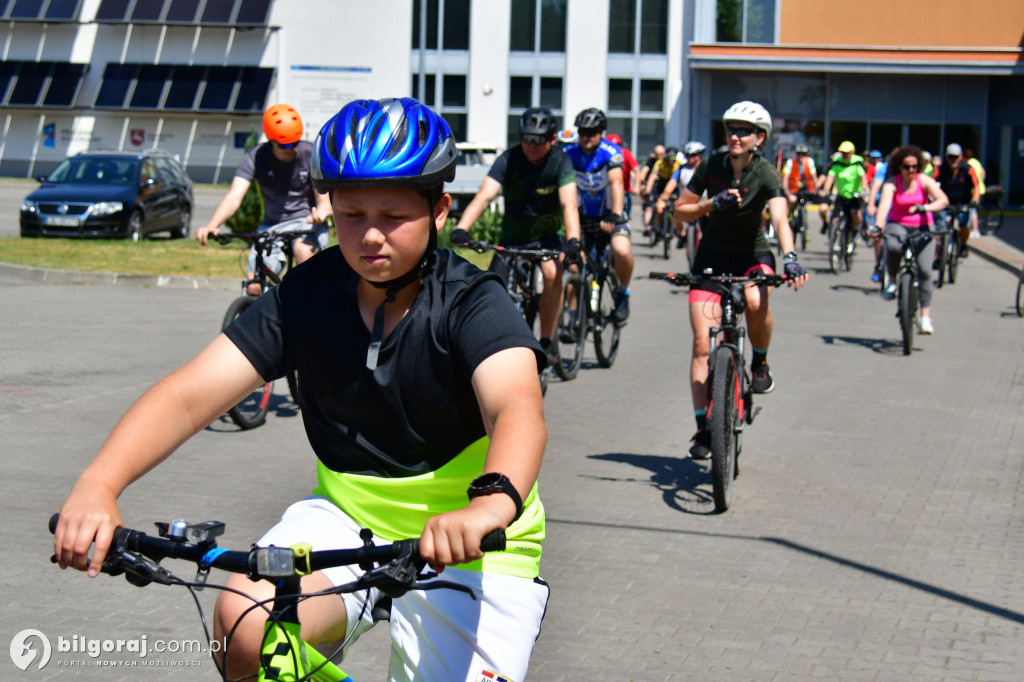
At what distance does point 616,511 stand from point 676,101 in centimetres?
4268

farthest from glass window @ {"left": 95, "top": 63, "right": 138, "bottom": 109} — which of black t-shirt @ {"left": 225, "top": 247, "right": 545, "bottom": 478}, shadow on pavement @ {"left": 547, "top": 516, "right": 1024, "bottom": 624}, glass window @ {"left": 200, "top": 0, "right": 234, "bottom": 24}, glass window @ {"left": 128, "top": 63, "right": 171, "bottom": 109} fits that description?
black t-shirt @ {"left": 225, "top": 247, "right": 545, "bottom": 478}

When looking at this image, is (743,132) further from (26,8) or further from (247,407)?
(26,8)

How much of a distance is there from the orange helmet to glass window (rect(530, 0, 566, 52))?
131ft

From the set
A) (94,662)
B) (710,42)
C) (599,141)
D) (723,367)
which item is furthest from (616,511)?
(710,42)

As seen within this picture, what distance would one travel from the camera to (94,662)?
4.33 meters

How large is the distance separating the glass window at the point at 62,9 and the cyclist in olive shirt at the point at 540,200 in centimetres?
4415

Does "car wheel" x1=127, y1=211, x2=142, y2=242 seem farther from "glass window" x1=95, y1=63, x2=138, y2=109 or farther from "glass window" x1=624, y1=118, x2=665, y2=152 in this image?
"glass window" x1=95, y1=63, x2=138, y2=109

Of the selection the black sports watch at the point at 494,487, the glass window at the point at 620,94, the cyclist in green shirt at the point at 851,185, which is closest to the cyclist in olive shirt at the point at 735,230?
the black sports watch at the point at 494,487

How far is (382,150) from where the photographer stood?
2.54 meters

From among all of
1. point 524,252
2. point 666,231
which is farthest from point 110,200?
point 524,252

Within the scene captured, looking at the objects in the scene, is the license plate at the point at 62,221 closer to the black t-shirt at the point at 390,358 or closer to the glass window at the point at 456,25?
the black t-shirt at the point at 390,358

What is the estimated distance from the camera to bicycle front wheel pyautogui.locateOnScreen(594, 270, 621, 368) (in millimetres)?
10797

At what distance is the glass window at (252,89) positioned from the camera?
158 ft

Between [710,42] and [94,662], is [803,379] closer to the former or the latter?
[94,662]
